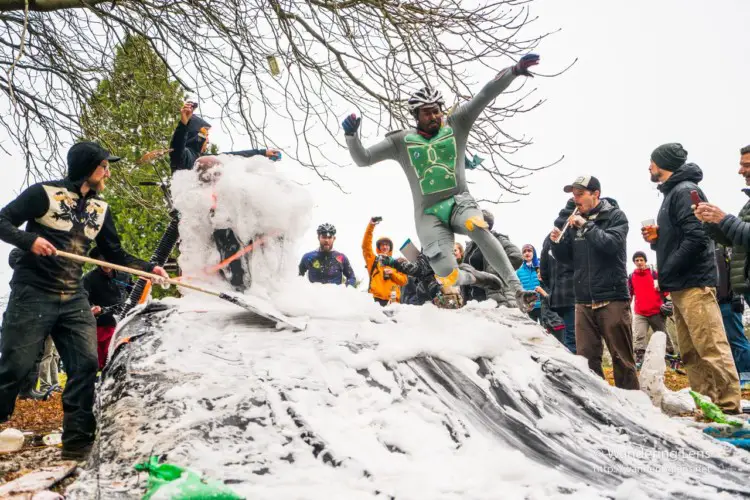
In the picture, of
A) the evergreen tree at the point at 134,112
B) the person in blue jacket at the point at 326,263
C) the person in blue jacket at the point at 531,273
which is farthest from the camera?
the person in blue jacket at the point at 531,273

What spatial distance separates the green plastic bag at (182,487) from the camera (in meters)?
1.83

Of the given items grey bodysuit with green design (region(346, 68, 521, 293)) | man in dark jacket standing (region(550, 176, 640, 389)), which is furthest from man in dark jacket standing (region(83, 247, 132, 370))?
man in dark jacket standing (region(550, 176, 640, 389))

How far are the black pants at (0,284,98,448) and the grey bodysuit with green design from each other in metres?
2.26

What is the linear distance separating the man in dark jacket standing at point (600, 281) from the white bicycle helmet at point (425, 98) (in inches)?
51.6

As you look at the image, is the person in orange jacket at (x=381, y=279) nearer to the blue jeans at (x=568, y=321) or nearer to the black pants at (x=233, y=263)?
the blue jeans at (x=568, y=321)

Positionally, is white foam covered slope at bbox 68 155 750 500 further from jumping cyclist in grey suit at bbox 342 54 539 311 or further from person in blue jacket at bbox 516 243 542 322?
person in blue jacket at bbox 516 243 542 322

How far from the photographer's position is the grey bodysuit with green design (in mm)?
4252

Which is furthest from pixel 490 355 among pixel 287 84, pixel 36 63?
pixel 36 63

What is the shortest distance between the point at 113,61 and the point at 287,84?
2205mm

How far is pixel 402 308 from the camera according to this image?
3.91 metres

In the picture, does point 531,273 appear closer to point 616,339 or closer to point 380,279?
point 380,279

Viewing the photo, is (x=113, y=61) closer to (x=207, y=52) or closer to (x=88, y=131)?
(x=88, y=131)

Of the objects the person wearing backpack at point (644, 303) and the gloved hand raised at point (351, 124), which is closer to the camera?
the gloved hand raised at point (351, 124)

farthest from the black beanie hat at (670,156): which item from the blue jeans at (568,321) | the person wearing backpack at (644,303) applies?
the person wearing backpack at (644,303)
